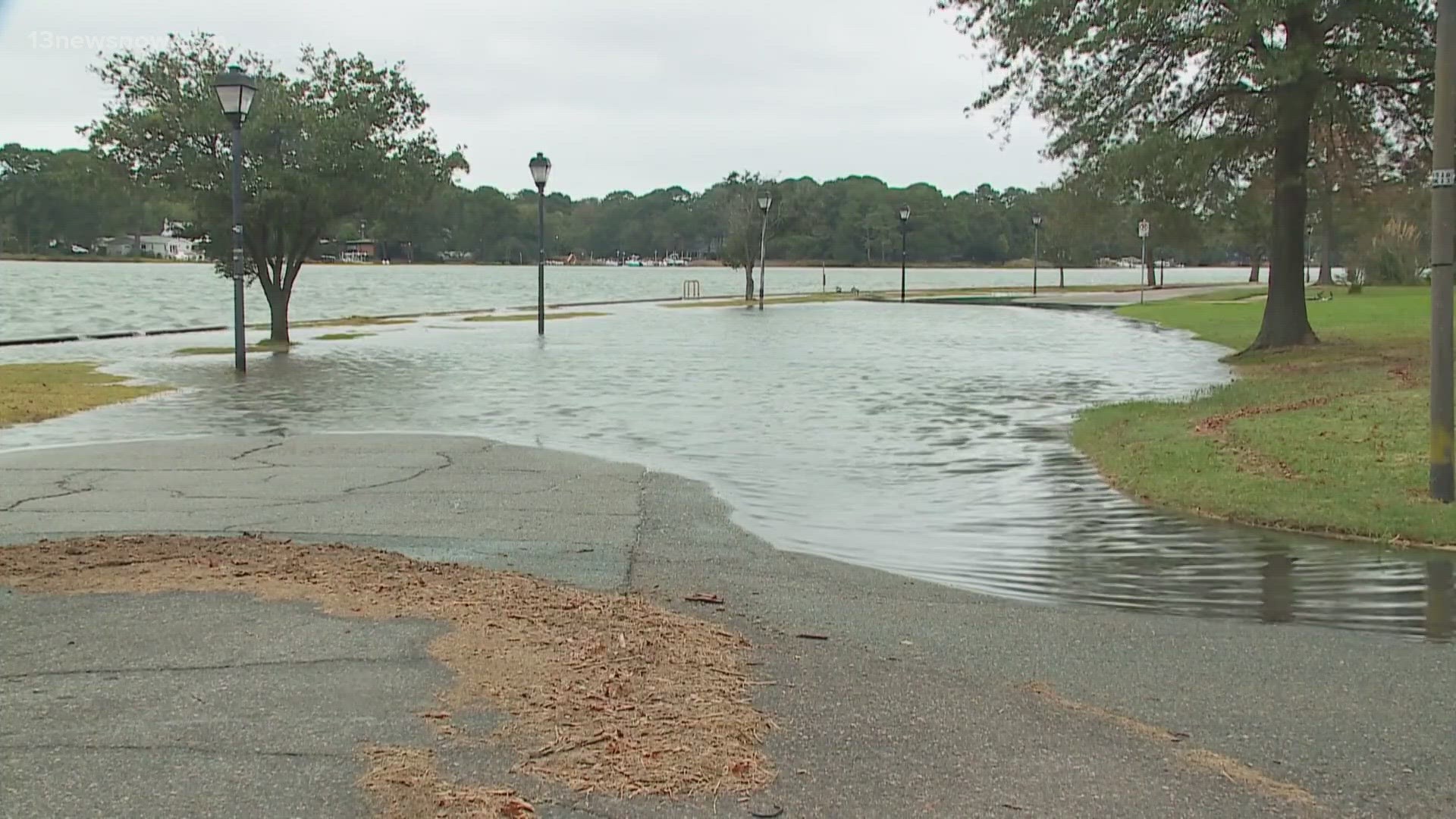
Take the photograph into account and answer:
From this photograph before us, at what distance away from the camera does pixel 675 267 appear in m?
189

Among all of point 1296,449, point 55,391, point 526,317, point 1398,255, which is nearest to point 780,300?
point 526,317

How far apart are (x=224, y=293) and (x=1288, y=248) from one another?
75.2 metres

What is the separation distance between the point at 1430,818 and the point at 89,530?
7.70 metres

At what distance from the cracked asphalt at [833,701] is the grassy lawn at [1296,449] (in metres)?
2.97

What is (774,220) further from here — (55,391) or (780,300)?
(55,391)

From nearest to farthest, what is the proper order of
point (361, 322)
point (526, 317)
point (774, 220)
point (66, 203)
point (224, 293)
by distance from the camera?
point (361, 322) < point (526, 317) < point (774, 220) < point (224, 293) < point (66, 203)

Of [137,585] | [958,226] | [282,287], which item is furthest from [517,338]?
[958,226]

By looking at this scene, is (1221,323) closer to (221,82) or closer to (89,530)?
(221,82)

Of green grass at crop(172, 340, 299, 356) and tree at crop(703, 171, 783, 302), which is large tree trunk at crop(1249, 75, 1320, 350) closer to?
green grass at crop(172, 340, 299, 356)

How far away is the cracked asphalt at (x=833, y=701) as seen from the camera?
4109 millimetres

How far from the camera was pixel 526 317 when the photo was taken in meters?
47.0

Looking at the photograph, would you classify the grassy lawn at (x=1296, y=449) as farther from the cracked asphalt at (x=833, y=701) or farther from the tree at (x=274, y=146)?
the tree at (x=274, y=146)

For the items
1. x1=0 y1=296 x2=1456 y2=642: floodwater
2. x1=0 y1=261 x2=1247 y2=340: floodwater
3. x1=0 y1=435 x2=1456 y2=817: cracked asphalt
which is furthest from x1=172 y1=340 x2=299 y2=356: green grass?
x1=0 y1=435 x2=1456 y2=817: cracked asphalt

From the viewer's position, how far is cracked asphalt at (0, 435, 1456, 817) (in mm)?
4109
